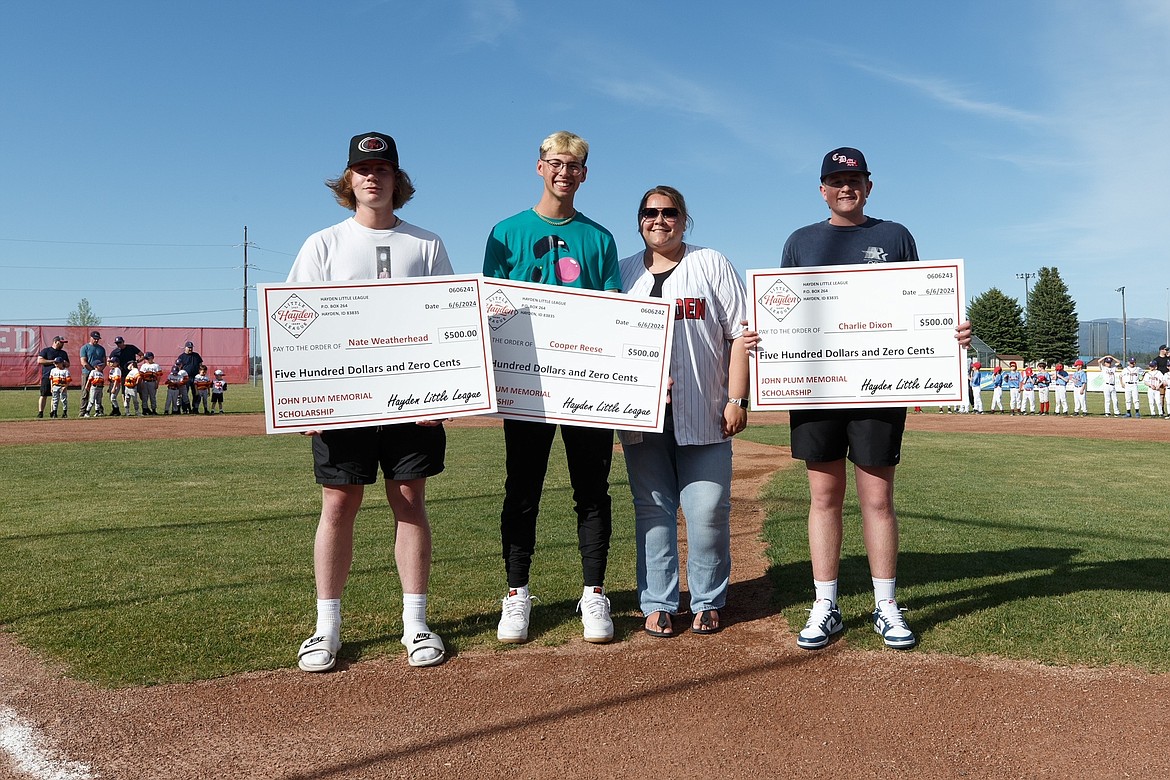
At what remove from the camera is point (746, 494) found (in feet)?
27.8

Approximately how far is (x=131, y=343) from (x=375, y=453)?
138 feet

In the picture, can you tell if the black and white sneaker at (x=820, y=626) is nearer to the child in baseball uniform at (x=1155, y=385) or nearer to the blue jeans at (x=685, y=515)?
the blue jeans at (x=685, y=515)

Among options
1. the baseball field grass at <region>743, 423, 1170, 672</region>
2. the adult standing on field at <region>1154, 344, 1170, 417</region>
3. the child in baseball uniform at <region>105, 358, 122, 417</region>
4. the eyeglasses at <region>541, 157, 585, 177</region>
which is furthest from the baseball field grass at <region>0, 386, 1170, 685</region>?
the adult standing on field at <region>1154, 344, 1170, 417</region>

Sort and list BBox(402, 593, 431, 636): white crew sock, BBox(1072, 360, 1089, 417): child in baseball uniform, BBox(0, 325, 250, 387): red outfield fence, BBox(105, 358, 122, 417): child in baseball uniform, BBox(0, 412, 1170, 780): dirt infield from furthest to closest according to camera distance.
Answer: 1. BBox(0, 325, 250, 387): red outfield fence
2. BBox(1072, 360, 1089, 417): child in baseball uniform
3. BBox(105, 358, 122, 417): child in baseball uniform
4. BBox(402, 593, 431, 636): white crew sock
5. BBox(0, 412, 1170, 780): dirt infield

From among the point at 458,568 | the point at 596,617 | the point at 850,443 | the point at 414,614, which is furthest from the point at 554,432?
the point at 458,568

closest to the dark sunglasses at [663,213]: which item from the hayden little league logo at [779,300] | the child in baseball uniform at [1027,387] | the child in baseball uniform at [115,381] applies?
the hayden little league logo at [779,300]

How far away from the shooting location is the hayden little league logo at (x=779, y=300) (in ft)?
12.5

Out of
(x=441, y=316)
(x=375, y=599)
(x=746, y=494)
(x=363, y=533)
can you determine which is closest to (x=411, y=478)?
(x=441, y=316)

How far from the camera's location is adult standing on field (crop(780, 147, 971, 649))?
3.73 meters

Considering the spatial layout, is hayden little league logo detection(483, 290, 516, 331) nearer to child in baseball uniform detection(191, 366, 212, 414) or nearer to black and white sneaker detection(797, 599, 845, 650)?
black and white sneaker detection(797, 599, 845, 650)

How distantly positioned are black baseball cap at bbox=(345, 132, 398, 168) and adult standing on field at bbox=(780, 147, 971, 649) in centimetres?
190

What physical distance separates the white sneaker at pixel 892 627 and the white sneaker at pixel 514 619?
1573 mm

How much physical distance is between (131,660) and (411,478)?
1.34m

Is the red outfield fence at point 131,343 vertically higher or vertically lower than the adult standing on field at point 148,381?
higher
